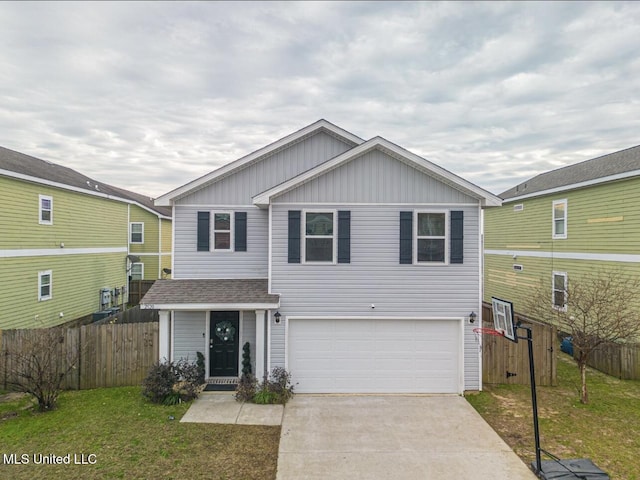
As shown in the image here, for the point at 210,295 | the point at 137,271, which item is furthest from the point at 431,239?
the point at 137,271

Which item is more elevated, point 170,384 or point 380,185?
point 380,185

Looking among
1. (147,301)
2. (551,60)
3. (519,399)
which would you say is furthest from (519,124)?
(147,301)

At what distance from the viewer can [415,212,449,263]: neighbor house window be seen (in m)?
10.0

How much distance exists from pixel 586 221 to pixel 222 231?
13.6m

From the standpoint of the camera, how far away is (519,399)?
9.55 metres

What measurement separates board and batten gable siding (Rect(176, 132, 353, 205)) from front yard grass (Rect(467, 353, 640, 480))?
827 cm

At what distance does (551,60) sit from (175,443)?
1656cm

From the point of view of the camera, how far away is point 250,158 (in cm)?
1132

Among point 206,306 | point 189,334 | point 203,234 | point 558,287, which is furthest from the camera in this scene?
point 558,287

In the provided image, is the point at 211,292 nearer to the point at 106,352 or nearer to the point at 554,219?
the point at 106,352

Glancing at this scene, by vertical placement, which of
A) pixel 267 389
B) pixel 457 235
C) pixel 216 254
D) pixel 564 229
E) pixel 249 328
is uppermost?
pixel 564 229

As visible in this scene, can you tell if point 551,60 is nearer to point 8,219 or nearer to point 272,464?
point 272,464

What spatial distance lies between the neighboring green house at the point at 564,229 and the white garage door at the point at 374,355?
4.19 meters

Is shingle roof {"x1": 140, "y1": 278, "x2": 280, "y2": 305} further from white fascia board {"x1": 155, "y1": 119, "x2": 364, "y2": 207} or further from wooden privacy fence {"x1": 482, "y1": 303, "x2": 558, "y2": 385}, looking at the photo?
wooden privacy fence {"x1": 482, "y1": 303, "x2": 558, "y2": 385}
